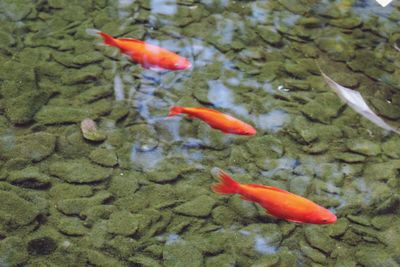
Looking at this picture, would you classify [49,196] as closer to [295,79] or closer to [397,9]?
[295,79]

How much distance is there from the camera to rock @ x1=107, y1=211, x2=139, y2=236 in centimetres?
228

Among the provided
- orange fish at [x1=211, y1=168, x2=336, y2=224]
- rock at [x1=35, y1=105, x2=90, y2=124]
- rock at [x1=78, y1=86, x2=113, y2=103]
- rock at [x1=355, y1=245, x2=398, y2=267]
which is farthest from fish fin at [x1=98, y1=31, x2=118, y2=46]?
rock at [x1=355, y1=245, x2=398, y2=267]

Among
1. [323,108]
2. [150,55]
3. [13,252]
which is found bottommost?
[13,252]

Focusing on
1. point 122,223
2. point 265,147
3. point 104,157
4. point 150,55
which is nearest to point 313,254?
point 265,147

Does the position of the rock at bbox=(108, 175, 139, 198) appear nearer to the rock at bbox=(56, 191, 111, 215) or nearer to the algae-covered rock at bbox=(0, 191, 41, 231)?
the rock at bbox=(56, 191, 111, 215)

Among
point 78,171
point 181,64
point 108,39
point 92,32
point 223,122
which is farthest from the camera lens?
point 92,32

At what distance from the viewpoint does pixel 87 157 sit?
2.58 metres

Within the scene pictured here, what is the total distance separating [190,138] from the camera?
9.01ft

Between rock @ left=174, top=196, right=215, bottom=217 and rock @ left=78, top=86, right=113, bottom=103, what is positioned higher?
rock @ left=78, top=86, right=113, bottom=103

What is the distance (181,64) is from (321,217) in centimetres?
122

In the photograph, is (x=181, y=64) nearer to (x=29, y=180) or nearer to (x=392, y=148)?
(x=29, y=180)

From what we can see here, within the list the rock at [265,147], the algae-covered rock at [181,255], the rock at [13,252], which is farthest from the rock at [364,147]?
the rock at [13,252]

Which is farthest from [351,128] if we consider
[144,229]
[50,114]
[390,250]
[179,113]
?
[50,114]

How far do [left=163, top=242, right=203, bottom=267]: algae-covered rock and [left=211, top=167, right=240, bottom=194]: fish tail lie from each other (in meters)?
0.32
